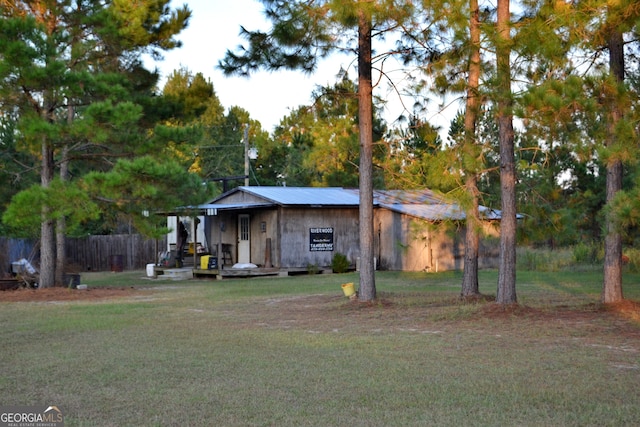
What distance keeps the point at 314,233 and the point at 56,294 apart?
10.7 metres

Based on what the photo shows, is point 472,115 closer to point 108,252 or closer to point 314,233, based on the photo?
point 314,233

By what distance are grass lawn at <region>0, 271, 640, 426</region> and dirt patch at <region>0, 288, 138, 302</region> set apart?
139 cm

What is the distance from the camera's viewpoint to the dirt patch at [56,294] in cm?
1842

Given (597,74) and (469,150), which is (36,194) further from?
(597,74)

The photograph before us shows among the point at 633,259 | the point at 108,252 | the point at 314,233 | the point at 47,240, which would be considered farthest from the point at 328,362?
the point at 108,252

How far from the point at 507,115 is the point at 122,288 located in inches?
521

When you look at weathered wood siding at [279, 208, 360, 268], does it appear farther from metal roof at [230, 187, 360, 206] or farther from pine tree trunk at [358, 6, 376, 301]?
pine tree trunk at [358, 6, 376, 301]

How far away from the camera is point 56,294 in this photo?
62.8 ft

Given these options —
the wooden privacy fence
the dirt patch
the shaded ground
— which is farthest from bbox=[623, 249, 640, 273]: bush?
the wooden privacy fence

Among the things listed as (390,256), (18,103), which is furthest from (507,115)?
(390,256)

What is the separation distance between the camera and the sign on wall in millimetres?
27703

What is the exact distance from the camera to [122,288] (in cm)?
2192
